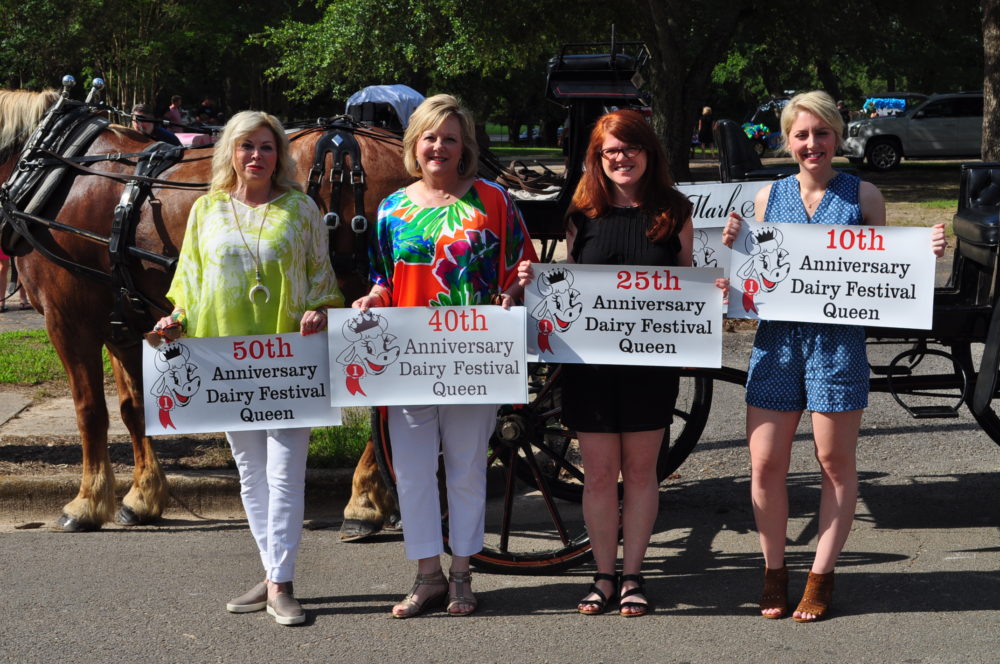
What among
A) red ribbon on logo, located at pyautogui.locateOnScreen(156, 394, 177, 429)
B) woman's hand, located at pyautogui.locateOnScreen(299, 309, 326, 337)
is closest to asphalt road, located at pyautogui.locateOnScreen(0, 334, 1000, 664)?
A: red ribbon on logo, located at pyautogui.locateOnScreen(156, 394, 177, 429)

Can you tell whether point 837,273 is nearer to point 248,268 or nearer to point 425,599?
point 425,599

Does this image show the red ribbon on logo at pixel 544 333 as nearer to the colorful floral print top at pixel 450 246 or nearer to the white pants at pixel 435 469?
the colorful floral print top at pixel 450 246

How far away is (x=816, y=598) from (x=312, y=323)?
213 centimetres

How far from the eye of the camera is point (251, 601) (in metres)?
4.28

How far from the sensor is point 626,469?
4137 millimetres

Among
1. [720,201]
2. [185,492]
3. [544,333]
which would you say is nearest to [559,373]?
[544,333]

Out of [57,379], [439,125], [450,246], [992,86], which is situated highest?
[992,86]

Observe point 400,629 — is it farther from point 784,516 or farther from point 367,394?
point 784,516

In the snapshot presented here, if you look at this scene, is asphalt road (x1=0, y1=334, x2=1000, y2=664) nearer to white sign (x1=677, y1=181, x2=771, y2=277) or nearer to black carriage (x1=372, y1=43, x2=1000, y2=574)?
black carriage (x1=372, y1=43, x2=1000, y2=574)

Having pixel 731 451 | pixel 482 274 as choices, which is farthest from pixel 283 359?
pixel 731 451

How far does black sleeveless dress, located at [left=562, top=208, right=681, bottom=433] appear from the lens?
13.3 ft

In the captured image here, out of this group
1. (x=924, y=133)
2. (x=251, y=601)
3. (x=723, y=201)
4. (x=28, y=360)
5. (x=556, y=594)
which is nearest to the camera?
(x=251, y=601)

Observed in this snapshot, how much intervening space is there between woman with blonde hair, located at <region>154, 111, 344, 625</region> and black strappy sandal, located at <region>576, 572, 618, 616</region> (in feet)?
3.50

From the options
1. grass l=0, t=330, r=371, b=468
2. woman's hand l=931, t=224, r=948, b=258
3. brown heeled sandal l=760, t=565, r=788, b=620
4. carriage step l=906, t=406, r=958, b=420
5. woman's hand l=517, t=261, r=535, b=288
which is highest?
woman's hand l=931, t=224, r=948, b=258
